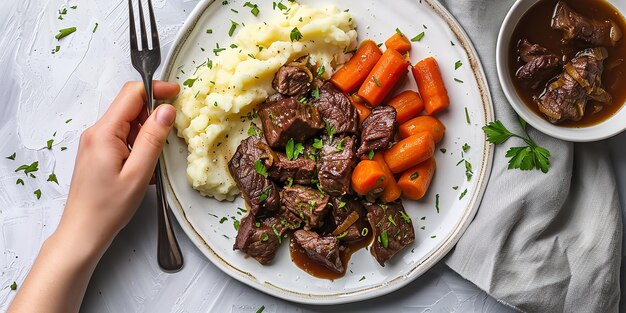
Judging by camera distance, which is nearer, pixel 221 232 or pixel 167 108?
pixel 167 108

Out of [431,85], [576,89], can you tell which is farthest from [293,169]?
[576,89]

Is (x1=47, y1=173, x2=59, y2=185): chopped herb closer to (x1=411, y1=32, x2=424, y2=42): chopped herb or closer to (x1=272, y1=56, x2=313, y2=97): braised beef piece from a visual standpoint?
(x1=272, y1=56, x2=313, y2=97): braised beef piece

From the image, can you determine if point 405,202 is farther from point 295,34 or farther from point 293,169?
point 295,34

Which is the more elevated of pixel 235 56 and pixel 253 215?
pixel 235 56

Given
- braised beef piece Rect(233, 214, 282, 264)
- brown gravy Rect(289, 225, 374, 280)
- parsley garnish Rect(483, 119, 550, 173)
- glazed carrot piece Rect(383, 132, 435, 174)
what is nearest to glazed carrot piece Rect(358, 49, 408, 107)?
glazed carrot piece Rect(383, 132, 435, 174)

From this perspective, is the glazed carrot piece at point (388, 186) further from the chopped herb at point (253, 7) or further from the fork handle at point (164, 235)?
the fork handle at point (164, 235)

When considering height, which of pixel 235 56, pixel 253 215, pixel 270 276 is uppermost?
pixel 235 56

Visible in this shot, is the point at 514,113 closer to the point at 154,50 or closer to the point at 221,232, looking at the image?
the point at 221,232

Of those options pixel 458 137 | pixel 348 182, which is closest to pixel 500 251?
pixel 458 137
